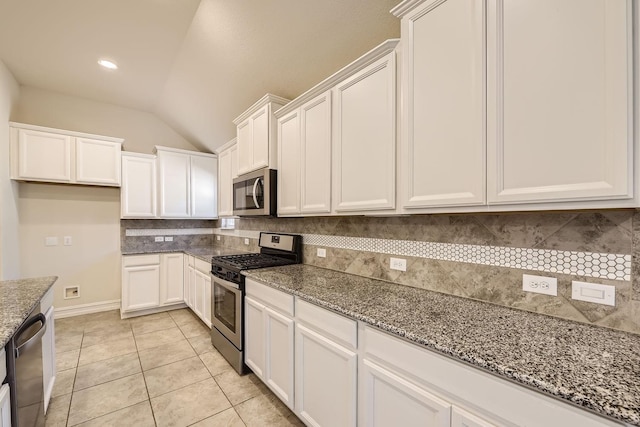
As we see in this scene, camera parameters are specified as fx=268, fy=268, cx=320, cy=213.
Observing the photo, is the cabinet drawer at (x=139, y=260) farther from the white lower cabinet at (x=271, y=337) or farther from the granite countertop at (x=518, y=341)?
A: the granite countertop at (x=518, y=341)

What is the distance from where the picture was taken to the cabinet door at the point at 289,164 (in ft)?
7.27

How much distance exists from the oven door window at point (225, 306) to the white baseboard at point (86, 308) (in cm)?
243

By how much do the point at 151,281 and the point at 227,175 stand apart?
6.05 ft

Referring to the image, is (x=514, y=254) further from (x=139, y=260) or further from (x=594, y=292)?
(x=139, y=260)

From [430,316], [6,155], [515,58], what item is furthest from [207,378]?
[6,155]

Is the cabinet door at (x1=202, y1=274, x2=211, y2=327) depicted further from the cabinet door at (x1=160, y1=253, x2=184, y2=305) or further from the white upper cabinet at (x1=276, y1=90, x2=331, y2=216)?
the white upper cabinet at (x1=276, y1=90, x2=331, y2=216)

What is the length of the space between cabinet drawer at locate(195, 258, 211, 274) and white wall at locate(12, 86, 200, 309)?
161 cm

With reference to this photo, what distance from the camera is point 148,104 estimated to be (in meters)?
4.05

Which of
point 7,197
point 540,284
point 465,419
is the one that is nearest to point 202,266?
point 7,197

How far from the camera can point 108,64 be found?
3066mm

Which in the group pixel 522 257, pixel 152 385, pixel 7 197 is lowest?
pixel 152 385

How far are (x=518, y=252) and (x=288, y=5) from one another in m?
2.13

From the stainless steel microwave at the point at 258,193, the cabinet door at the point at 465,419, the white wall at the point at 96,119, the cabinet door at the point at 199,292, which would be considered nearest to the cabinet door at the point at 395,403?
the cabinet door at the point at 465,419

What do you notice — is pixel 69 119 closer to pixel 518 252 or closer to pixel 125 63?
pixel 125 63
